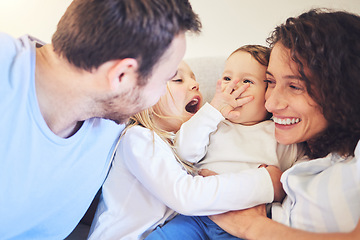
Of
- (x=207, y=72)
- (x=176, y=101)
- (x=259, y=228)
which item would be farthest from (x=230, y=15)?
(x=259, y=228)

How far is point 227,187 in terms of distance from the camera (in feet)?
3.22

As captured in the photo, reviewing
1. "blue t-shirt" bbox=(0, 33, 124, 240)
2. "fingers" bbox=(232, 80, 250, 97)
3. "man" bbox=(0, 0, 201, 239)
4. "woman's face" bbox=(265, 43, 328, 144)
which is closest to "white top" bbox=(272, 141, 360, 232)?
"woman's face" bbox=(265, 43, 328, 144)

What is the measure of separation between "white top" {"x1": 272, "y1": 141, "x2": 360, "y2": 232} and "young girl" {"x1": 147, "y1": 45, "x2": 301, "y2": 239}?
0.17 m

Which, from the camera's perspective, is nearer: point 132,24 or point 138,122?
point 132,24

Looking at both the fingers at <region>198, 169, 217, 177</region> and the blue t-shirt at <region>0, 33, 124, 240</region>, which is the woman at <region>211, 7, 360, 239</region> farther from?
the blue t-shirt at <region>0, 33, 124, 240</region>

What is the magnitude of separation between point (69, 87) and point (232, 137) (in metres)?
0.60

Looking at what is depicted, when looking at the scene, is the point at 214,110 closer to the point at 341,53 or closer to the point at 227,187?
the point at 227,187

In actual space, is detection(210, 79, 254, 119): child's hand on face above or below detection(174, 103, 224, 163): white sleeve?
above

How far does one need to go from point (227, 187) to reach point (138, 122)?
41 centimetres

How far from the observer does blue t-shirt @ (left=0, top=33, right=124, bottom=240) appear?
2.69 ft

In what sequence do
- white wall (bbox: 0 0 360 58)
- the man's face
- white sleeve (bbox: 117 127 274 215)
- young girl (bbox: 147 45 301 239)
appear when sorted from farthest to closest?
white wall (bbox: 0 0 360 58) < young girl (bbox: 147 45 301 239) < white sleeve (bbox: 117 127 274 215) < the man's face

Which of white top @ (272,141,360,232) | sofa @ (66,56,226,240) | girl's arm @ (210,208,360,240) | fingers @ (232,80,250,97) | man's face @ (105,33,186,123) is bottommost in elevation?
girl's arm @ (210,208,360,240)

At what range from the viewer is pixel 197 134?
1.13 m

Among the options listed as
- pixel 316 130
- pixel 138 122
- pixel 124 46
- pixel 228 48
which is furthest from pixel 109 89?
pixel 228 48
